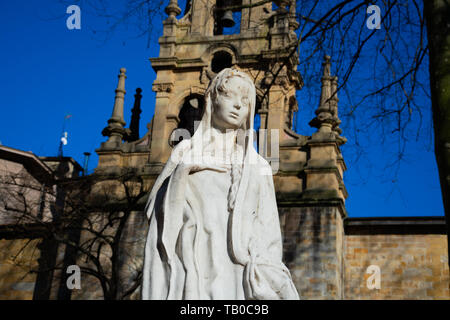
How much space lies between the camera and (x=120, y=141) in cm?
2661

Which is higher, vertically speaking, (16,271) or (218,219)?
(16,271)

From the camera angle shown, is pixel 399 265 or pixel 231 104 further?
pixel 399 265

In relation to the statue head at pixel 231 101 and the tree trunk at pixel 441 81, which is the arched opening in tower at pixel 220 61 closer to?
the tree trunk at pixel 441 81

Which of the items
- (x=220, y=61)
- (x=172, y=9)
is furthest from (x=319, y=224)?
(x=172, y=9)

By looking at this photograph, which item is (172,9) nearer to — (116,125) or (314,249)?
(116,125)

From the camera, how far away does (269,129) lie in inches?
966

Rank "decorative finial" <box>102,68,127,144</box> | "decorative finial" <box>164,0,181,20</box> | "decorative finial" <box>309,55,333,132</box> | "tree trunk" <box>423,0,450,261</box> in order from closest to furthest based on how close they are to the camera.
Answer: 1. "tree trunk" <box>423,0,450,261</box>
2. "decorative finial" <box>309,55,333,132</box>
3. "decorative finial" <box>102,68,127,144</box>
4. "decorative finial" <box>164,0,181,20</box>

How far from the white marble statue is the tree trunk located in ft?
6.77

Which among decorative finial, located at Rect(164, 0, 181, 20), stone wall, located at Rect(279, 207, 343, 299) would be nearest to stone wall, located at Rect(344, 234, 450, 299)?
stone wall, located at Rect(279, 207, 343, 299)

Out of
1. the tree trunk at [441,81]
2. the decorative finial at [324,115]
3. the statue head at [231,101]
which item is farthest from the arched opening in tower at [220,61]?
the statue head at [231,101]

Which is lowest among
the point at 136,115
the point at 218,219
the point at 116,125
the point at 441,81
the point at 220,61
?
the point at 218,219

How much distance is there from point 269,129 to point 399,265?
604 centimetres

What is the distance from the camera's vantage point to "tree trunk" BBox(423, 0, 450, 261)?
6.51 m

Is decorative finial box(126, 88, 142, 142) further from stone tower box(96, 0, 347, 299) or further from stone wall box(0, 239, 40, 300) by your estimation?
stone wall box(0, 239, 40, 300)
